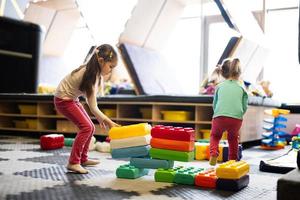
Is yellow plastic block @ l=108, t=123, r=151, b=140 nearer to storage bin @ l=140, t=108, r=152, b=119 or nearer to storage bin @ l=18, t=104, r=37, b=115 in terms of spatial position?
storage bin @ l=140, t=108, r=152, b=119

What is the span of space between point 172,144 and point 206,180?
10.8 inches

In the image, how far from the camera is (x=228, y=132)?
9.29ft

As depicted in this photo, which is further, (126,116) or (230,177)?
(126,116)

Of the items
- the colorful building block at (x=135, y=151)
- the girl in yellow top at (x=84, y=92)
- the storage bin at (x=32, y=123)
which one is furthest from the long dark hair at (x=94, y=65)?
the storage bin at (x=32, y=123)

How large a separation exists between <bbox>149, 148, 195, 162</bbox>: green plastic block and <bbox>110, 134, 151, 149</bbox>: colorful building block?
0.07 m

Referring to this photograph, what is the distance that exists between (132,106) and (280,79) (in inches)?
Result: 101

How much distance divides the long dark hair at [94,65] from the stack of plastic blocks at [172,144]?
50cm

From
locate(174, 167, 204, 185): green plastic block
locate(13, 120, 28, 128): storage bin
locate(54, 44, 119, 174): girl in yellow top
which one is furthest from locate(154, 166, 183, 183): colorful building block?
locate(13, 120, 28, 128): storage bin

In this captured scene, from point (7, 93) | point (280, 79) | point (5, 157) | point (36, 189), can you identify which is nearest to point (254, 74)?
point (280, 79)

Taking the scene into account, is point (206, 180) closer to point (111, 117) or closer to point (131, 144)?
point (131, 144)

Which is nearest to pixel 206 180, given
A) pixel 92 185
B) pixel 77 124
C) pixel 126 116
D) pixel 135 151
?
pixel 135 151

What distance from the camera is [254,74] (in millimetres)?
5477

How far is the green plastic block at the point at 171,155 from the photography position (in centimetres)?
212

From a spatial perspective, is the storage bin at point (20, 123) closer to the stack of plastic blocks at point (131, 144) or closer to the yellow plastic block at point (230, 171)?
the stack of plastic blocks at point (131, 144)
